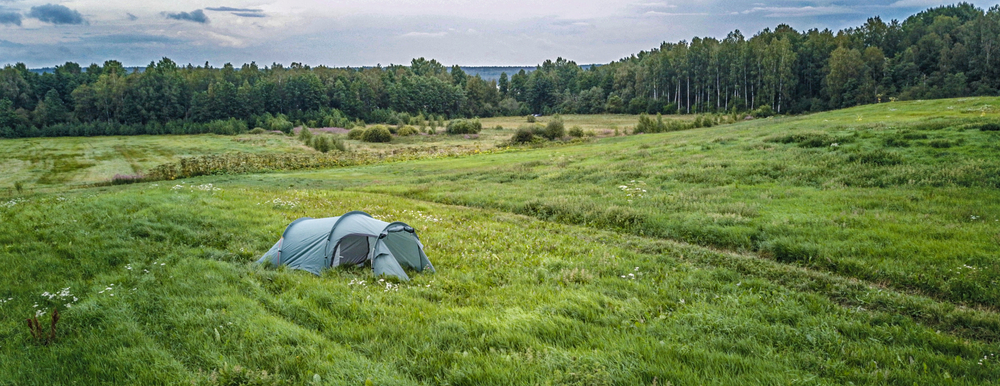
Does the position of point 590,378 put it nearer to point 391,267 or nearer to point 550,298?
point 550,298

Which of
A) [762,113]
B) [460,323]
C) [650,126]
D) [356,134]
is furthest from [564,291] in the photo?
[762,113]

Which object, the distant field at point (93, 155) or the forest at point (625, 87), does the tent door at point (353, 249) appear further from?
the forest at point (625, 87)

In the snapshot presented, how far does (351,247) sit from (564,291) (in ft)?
20.2

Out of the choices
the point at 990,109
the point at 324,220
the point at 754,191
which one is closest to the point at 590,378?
the point at 324,220

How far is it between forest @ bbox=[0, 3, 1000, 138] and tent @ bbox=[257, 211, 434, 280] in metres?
97.6

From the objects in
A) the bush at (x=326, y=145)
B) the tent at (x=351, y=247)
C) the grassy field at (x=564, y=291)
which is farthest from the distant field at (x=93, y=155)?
the tent at (x=351, y=247)

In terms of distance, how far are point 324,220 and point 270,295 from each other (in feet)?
13.5

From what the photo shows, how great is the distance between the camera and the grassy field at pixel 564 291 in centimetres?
669

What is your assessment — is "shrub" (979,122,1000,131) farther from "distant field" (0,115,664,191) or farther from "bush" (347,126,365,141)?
"bush" (347,126,365,141)

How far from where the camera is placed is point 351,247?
12812mm

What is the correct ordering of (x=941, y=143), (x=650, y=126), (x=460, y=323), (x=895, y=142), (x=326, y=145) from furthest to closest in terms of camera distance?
1. (x=650, y=126)
2. (x=326, y=145)
3. (x=895, y=142)
4. (x=941, y=143)
5. (x=460, y=323)

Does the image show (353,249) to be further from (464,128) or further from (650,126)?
(464,128)

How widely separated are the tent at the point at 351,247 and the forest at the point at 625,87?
9764cm

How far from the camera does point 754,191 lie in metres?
20.0
